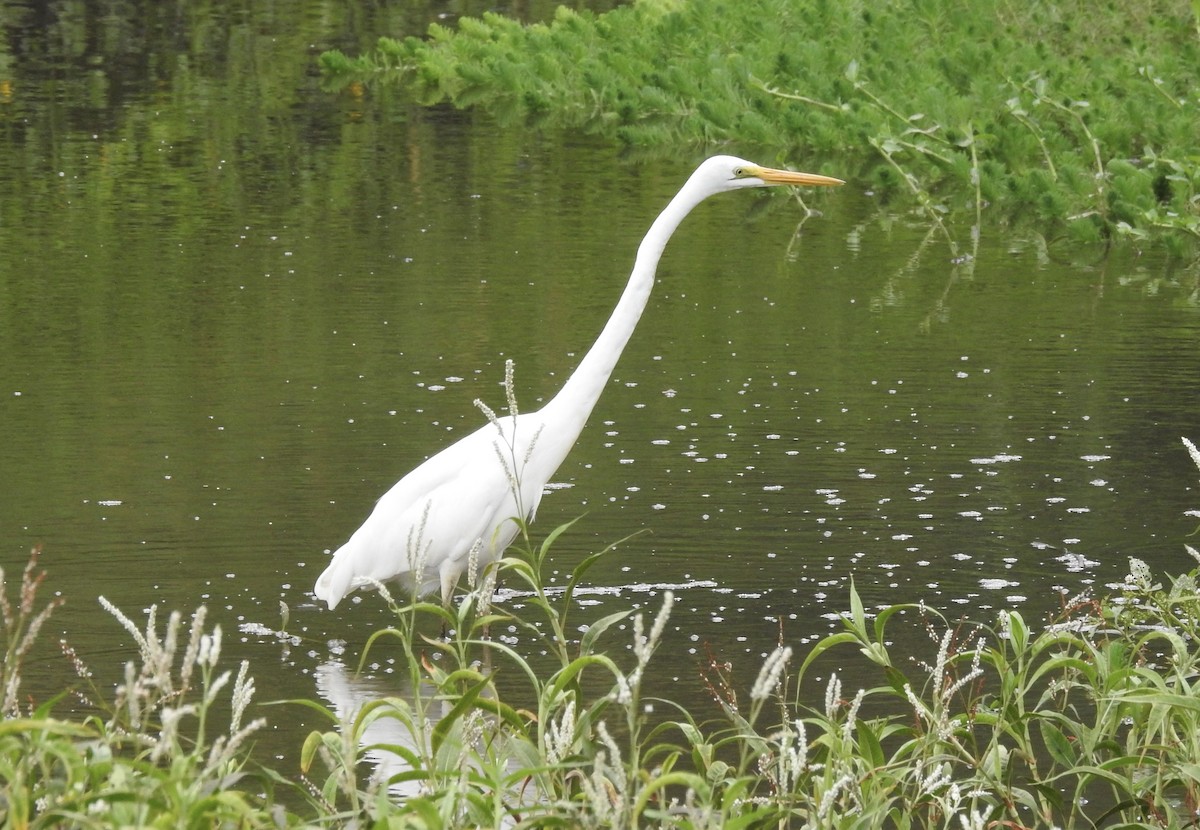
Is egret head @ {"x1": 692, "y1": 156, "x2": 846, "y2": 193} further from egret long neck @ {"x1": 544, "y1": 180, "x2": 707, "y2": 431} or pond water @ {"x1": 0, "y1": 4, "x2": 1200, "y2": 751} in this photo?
pond water @ {"x1": 0, "y1": 4, "x2": 1200, "y2": 751}

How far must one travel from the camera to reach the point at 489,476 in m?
5.19

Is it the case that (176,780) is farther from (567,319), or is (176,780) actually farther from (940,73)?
(940,73)

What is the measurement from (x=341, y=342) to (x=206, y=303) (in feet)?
3.55

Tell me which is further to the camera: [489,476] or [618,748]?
[489,476]

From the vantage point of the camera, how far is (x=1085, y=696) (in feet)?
15.8

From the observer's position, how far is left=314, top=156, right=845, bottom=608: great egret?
5.12 meters

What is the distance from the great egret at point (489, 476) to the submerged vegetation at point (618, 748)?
14.4 inches

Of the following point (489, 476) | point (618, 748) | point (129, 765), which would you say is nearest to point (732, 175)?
point (489, 476)

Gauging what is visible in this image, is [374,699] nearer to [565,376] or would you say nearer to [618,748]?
[618,748]

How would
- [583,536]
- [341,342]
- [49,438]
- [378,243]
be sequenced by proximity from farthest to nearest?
[378,243] → [341,342] → [49,438] → [583,536]

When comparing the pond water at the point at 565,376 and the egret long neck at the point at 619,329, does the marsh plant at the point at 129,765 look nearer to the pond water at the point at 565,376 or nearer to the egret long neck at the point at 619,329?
the pond water at the point at 565,376

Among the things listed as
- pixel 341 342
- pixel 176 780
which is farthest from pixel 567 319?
pixel 176 780

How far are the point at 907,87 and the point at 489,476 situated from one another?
9811 mm

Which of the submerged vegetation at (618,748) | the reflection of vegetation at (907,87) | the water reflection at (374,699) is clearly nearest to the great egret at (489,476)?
the water reflection at (374,699)
